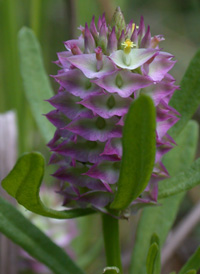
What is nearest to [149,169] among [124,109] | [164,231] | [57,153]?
[124,109]

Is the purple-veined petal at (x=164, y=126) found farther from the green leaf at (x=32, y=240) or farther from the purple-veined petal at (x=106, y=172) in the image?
the green leaf at (x=32, y=240)

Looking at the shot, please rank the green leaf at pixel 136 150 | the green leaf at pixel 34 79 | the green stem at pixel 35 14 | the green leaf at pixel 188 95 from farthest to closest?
1. the green stem at pixel 35 14
2. the green leaf at pixel 34 79
3. the green leaf at pixel 188 95
4. the green leaf at pixel 136 150

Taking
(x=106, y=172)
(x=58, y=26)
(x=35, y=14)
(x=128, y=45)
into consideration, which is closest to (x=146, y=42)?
(x=128, y=45)

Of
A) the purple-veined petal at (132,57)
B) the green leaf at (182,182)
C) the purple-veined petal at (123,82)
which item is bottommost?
the green leaf at (182,182)

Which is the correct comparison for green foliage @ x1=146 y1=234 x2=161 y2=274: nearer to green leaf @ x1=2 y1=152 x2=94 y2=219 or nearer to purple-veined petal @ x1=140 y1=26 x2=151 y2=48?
green leaf @ x1=2 y1=152 x2=94 y2=219

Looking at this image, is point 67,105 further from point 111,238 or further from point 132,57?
point 111,238

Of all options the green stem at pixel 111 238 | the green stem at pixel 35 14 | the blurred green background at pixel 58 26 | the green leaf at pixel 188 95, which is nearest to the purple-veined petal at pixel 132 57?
the green leaf at pixel 188 95
